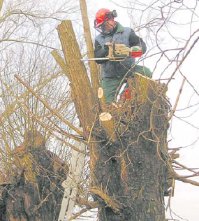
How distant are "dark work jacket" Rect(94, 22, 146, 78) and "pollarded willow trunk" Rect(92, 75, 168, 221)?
1.62ft

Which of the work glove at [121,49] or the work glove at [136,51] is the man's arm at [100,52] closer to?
the work glove at [121,49]

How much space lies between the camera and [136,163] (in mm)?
5188

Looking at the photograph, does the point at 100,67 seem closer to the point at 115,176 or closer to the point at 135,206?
the point at 115,176

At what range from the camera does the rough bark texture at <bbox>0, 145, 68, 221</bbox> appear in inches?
302

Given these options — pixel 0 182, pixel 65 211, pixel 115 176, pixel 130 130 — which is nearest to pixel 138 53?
pixel 130 130

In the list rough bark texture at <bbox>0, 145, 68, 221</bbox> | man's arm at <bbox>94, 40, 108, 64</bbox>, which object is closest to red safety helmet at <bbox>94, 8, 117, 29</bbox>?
man's arm at <bbox>94, 40, 108, 64</bbox>

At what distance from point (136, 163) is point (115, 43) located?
1.45 meters

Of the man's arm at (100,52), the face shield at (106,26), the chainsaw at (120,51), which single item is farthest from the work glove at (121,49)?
the face shield at (106,26)

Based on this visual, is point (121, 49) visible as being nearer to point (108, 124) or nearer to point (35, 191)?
point (108, 124)

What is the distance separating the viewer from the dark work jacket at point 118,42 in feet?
18.7

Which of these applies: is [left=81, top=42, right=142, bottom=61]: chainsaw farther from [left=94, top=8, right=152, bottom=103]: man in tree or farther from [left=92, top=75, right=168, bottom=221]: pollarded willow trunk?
[left=92, top=75, right=168, bottom=221]: pollarded willow trunk

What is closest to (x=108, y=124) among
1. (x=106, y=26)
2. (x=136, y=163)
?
(x=136, y=163)

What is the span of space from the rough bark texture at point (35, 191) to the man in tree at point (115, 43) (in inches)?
88.7

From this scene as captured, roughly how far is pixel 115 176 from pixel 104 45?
4.99ft
